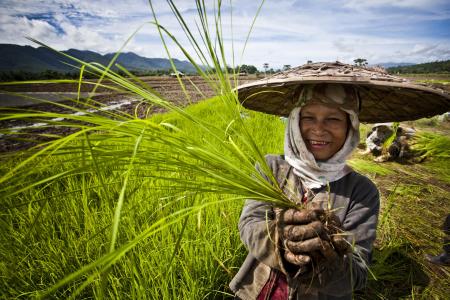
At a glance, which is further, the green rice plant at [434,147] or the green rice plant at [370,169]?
the green rice plant at [434,147]

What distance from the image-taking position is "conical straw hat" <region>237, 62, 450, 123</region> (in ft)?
3.23

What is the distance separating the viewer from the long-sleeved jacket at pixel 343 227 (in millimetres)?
1003

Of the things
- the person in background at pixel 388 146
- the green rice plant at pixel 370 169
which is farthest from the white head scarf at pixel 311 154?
the person in background at pixel 388 146

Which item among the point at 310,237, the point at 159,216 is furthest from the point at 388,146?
the point at 159,216

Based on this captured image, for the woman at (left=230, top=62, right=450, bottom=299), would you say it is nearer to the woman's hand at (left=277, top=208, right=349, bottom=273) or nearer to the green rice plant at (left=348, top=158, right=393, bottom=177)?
the woman's hand at (left=277, top=208, right=349, bottom=273)

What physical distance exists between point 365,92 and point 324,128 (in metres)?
0.43

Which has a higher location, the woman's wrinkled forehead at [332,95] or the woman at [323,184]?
the woman's wrinkled forehead at [332,95]

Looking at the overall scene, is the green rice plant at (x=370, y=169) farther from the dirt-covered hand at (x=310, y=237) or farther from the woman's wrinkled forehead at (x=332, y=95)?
the dirt-covered hand at (x=310, y=237)

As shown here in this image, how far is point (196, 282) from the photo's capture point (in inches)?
52.7

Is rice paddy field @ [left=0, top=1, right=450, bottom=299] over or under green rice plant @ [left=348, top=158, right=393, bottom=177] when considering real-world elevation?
over

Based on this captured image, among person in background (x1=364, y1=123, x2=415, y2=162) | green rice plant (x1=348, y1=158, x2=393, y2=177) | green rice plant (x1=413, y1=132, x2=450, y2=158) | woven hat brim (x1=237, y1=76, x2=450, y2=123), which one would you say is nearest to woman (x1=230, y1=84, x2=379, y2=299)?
woven hat brim (x1=237, y1=76, x2=450, y2=123)

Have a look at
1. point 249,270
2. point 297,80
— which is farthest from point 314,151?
point 249,270

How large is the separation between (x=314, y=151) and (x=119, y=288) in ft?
4.25

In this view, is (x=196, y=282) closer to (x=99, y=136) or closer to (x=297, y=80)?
(x=99, y=136)
